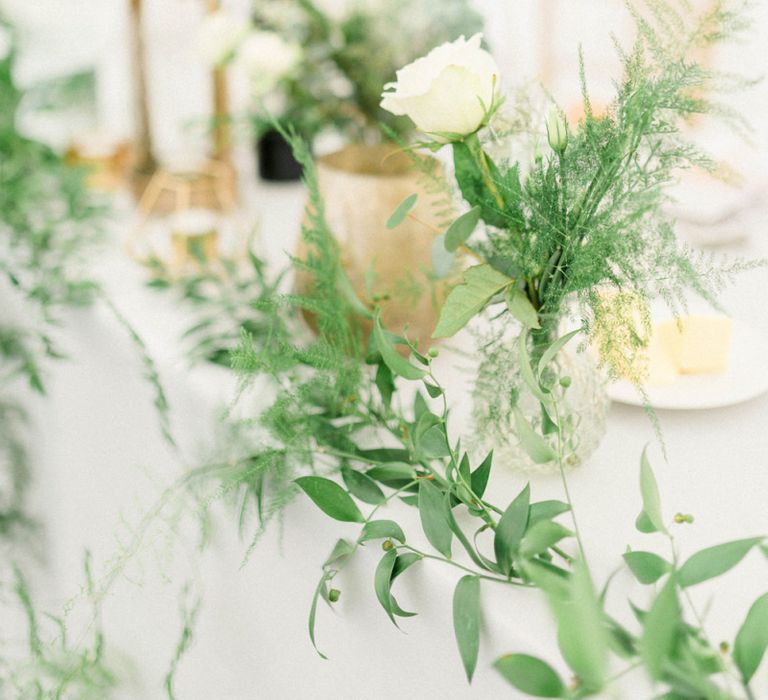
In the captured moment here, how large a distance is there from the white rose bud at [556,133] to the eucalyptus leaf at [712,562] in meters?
0.21

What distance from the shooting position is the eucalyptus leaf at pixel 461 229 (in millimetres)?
479

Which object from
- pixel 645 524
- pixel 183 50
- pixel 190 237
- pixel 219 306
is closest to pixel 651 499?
pixel 645 524

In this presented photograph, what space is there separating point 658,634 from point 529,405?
26cm

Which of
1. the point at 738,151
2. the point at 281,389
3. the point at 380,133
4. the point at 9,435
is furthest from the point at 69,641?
the point at 738,151

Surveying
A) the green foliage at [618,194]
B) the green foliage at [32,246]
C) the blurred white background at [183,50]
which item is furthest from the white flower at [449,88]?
the blurred white background at [183,50]

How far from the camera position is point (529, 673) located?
34cm

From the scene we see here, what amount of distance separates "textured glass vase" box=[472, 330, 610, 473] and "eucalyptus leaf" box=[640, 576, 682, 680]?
21 cm

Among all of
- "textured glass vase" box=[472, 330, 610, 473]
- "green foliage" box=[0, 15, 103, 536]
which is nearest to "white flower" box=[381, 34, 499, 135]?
"textured glass vase" box=[472, 330, 610, 473]

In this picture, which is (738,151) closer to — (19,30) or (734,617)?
(734,617)

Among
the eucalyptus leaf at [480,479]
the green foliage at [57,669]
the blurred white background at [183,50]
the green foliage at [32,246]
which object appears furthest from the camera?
the blurred white background at [183,50]

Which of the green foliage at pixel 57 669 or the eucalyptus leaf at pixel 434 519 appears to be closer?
the eucalyptus leaf at pixel 434 519

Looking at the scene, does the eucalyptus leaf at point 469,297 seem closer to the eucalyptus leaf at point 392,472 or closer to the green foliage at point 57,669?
the eucalyptus leaf at point 392,472

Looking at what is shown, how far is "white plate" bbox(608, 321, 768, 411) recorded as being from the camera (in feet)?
2.07

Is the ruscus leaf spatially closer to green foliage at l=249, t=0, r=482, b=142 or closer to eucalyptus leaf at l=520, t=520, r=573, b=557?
eucalyptus leaf at l=520, t=520, r=573, b=557
